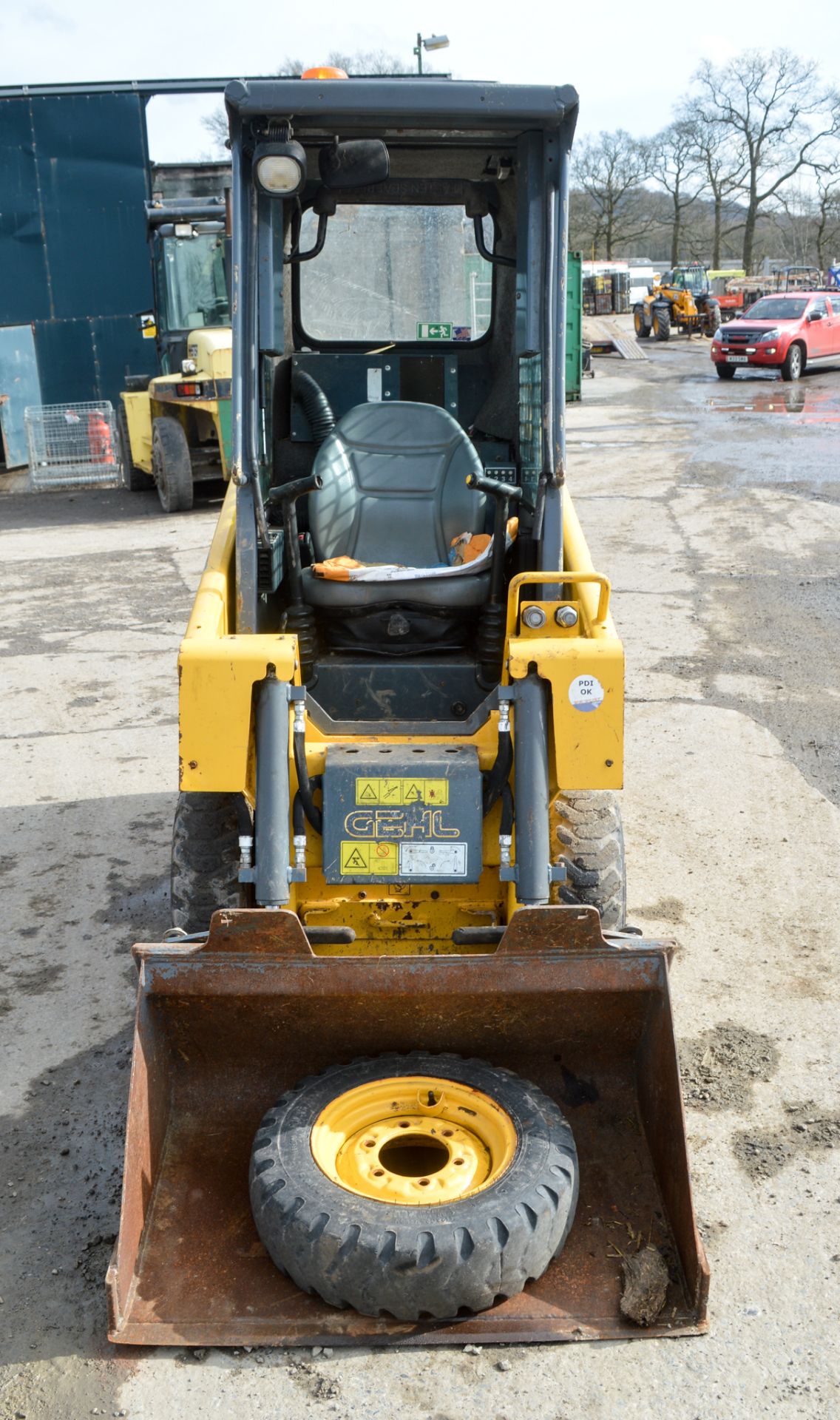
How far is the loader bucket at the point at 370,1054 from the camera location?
2736 mm

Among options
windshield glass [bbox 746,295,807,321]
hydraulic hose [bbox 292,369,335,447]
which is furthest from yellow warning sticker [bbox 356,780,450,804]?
windshield glass [bbox 746,295,807,321]

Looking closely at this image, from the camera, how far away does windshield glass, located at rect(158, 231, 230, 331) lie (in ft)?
41.5

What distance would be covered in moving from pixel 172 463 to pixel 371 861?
379 inches

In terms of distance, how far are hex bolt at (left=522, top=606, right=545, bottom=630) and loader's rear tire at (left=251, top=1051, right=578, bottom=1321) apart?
1.28 m

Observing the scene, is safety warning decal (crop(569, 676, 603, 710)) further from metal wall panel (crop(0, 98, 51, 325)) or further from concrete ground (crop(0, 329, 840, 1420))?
metal wall panel (crop(0, 98, 51, 325))

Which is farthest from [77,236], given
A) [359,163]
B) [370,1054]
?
[370,1054]

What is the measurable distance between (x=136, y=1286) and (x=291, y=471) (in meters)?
3.07

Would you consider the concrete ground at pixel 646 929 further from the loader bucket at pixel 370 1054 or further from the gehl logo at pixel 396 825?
the gehl logo at pixel 396 825

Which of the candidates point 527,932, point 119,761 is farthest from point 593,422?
point 527,932

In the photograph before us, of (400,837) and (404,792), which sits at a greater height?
(404,792)

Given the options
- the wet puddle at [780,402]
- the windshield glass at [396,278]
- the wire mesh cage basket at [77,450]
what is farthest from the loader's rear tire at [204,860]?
the wet puddle at [780,402]

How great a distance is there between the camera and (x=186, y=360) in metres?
12.2

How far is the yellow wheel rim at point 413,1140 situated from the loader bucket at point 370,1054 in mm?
177

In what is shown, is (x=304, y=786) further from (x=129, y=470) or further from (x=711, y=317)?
(x=711, y=317)
